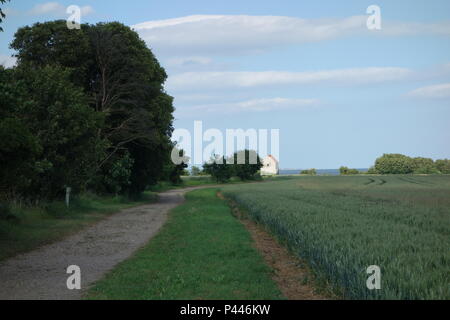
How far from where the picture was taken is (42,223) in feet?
65.1

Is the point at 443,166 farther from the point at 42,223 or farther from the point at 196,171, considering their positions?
the point at 42,223

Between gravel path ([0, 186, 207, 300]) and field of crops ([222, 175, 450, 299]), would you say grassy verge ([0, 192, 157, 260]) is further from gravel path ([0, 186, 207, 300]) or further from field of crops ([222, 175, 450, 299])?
field of crops ([222, 175, 450, 299])

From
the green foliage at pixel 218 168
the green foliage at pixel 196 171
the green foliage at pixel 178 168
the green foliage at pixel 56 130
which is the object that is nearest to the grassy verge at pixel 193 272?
the green foliage at pixel 56 130

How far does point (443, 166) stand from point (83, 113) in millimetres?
115187

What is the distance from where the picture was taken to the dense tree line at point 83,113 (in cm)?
1512

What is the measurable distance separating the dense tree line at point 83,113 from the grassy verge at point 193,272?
175 inches

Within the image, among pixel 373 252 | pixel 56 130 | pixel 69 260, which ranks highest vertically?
pixel 56 130

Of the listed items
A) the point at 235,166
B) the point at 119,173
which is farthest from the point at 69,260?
the point at 235,166

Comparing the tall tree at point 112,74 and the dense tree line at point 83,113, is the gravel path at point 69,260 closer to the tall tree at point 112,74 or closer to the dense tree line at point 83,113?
the dense tree line at point 83,113

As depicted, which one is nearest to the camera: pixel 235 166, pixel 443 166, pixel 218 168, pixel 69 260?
pixel 69 260

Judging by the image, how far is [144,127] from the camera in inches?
1289

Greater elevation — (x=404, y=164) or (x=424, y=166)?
(x=404, y=164)
